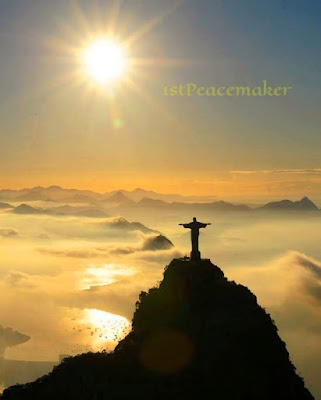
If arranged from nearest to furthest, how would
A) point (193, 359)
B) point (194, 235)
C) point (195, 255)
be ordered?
1. point (193, 359)
2. point (194, 235)
3. point (195, 255)

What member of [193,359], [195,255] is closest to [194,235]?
[195,255]

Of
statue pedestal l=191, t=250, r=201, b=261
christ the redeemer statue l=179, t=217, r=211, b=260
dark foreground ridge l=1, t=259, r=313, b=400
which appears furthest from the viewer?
statue pedestal l=191, t=250, r=201, b=261

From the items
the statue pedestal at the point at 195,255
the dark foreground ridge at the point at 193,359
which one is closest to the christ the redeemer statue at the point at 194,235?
the statue pedestal at the point at 195,255

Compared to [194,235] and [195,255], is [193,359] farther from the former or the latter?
[194,235]

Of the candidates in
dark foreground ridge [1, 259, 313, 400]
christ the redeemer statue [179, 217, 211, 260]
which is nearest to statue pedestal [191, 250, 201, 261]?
christ the redeemer statue [179, 217, 211, 260]

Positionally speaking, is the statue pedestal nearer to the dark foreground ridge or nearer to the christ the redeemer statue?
the christ the redeemer statue

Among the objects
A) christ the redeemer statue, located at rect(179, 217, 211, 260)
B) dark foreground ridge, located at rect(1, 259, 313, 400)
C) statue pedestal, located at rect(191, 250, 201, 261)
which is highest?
christ the redeemer statue, located at rect(179, 217, 211, 260)

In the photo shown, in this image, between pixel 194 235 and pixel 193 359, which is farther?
pixel 194 235

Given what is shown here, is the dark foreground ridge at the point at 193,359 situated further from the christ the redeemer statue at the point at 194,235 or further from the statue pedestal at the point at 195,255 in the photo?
the christ the redeemer statue at the point at 194,235

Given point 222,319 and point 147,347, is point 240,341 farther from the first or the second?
point 147,347
